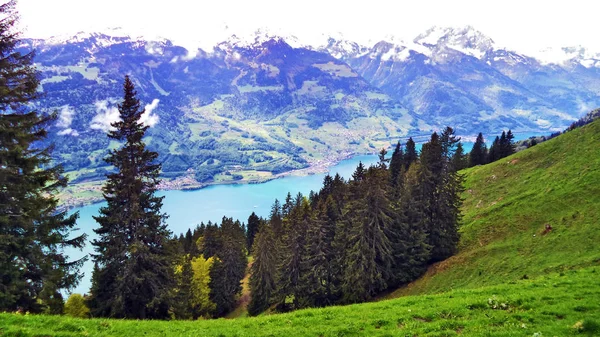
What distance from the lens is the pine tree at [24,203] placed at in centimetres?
1952

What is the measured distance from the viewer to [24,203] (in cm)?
2025

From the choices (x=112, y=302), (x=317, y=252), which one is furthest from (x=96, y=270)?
(x=317, y=252)

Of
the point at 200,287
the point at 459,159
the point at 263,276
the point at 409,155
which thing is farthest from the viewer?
the point at 459,159

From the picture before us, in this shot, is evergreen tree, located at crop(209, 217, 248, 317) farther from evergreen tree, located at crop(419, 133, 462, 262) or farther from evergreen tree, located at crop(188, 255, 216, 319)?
evergreen tree, located at crop(419, 133, 462, 262)

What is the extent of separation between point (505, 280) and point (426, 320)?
53.3 ft

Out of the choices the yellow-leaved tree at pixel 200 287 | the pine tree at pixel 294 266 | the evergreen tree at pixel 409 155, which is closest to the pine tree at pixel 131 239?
the pine tree at pixel 294 266

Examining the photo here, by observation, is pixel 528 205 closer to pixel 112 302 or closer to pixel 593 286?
pixel 593 286

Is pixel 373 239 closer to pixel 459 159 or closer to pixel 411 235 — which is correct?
pixel 411 235

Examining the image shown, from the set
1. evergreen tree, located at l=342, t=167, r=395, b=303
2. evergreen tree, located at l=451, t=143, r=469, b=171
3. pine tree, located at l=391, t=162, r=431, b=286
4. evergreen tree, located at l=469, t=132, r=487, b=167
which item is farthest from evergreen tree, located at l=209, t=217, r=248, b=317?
evergreen tree, located at l=469, t=132, r=487, b=167

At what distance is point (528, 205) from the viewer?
44.6 m

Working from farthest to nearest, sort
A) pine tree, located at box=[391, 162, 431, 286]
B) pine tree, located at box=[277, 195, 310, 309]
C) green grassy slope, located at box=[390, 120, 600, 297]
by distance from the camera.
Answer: pine tree, located at box=[277, 195, 310, 309] → pine tree, located at box=[391, 162, 431, 286] → green grassy slope, located at box=[390, 120, 600, 297]

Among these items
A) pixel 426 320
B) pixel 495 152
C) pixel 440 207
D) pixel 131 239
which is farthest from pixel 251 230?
pixel 426 320

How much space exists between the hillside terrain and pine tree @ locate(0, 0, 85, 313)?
503 centimetres

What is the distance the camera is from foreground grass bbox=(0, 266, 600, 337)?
1504 cm
